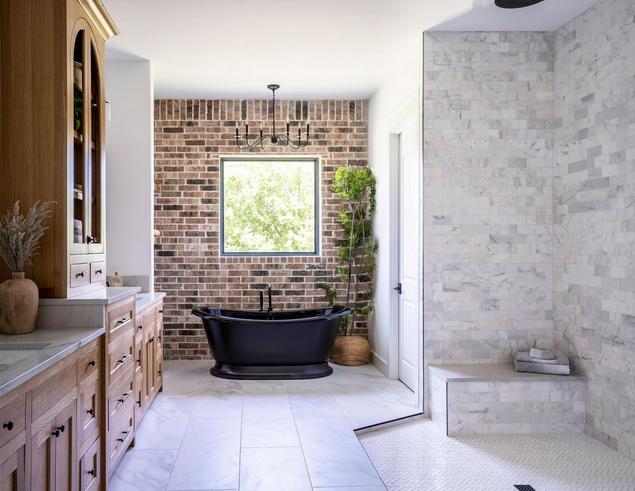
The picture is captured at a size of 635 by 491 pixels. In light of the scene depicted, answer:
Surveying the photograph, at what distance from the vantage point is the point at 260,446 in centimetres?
372

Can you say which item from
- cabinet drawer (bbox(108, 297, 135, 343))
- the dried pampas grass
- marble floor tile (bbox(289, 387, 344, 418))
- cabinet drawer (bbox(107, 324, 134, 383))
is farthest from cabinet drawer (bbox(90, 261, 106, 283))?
marble floor tile (bbox(289, 387, 344, 418))

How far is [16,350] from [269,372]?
3.51 m

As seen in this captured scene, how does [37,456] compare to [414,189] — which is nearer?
[37,456]

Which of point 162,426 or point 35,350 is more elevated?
point 35,350

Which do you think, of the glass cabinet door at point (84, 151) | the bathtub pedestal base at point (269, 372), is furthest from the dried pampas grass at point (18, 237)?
the bathtub pedestal base at point (269, 372)

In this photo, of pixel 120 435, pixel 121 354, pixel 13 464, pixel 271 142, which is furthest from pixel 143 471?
pixel 271 142

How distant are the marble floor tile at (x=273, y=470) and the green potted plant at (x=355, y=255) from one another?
2634 millimetres

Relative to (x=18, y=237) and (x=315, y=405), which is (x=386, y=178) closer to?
(x=315, y=405)

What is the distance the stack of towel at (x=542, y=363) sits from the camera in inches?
157

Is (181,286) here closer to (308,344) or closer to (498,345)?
(308,344)

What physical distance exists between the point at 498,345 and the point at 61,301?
3018 mm

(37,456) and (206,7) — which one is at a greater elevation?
(206,7)

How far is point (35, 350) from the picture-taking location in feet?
7.32

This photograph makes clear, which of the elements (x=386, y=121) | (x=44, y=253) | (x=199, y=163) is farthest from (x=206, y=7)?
(x=199, y=163)
